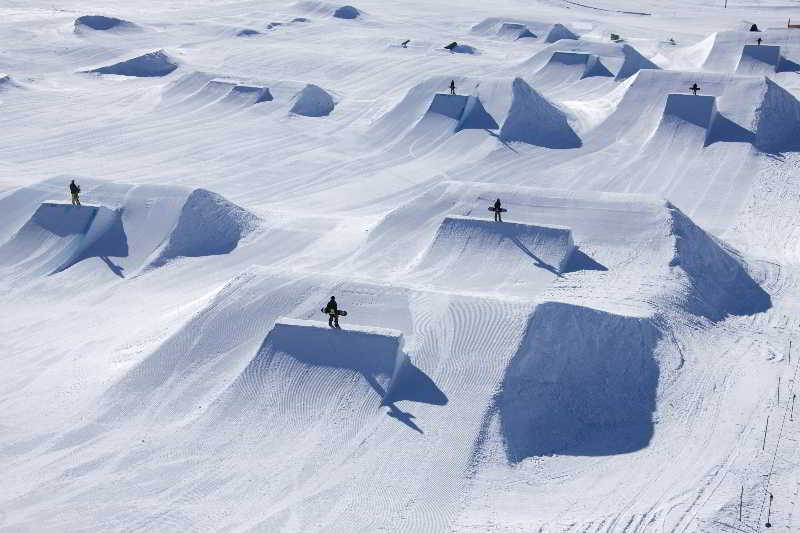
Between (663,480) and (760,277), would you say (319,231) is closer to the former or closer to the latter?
(760,277)

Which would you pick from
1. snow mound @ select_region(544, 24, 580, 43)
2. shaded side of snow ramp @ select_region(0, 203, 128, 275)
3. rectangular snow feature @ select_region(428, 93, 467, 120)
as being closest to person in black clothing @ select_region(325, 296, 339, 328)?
shaded side of snow ramp @ select_region(0, 203, 128, 275)

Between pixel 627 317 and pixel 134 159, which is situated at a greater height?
pixel 627 317

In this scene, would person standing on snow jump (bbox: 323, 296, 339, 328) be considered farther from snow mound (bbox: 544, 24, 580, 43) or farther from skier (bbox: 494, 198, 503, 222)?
snow mound (bbox: 544, 24, 580, 43)

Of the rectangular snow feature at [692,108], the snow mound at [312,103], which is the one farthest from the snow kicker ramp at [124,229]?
the rectangular snow feature at [692,108]

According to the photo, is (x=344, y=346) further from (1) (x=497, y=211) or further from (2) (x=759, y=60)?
(2) (x=759, y=60)

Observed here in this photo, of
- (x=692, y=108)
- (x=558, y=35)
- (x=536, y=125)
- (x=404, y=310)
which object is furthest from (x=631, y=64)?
(x=404, y=310)

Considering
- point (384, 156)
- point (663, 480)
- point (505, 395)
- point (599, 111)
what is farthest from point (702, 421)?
point (599, 111)
